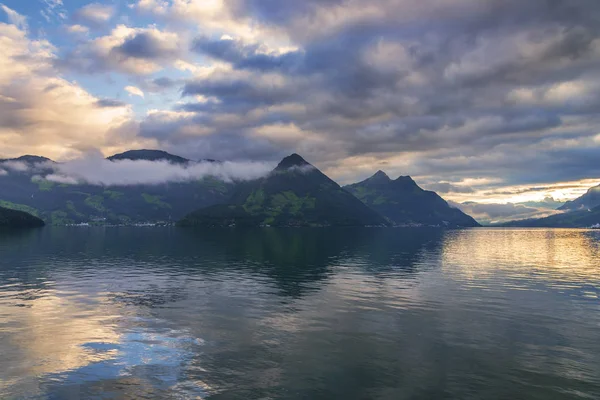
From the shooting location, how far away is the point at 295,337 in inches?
1805

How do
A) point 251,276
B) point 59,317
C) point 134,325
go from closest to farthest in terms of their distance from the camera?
point 134,325, point 59,317, point 251,276

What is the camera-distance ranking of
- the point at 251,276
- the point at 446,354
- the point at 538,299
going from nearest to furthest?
the point at 446,354 → the point at 538,299 → the point at 251,276

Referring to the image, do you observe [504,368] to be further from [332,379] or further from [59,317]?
[59,317]

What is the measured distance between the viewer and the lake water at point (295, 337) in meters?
32.5

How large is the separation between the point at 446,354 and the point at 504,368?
5.45 m

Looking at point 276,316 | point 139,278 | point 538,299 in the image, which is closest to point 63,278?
point 139,278

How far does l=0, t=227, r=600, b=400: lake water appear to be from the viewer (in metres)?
32.5

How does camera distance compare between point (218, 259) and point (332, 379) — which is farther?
point (218, 259)

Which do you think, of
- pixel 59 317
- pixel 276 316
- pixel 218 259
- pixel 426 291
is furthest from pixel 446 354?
pixel 218 259

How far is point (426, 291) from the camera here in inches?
3027

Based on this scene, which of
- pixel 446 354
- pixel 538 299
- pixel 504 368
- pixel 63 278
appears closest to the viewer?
pixel 504 368

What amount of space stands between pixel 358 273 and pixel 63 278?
68979mm

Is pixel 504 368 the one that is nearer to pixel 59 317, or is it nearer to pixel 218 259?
pixel 59 317

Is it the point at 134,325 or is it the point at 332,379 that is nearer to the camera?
the point at 332,379
